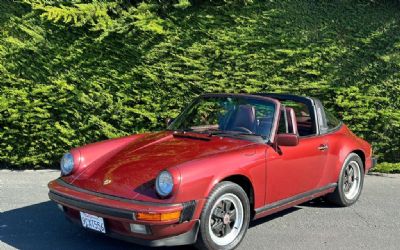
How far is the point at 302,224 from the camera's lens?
5176mm

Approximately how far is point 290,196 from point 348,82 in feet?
12.1

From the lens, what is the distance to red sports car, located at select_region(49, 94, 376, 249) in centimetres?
387

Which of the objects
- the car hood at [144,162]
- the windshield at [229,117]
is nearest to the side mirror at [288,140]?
the windshield at [229,117]

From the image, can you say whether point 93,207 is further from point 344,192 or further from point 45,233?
point 344,192

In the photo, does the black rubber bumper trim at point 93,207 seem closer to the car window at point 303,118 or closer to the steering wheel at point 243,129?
the steering wheel at point 243,129

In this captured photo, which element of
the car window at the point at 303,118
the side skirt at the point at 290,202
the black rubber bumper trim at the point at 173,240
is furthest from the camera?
the car window at the point at 303,118

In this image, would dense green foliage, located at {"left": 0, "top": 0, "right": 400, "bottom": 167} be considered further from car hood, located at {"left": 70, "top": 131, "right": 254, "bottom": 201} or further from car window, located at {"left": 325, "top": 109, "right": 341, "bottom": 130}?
car hood, located at {"left": 70, "top": 131, "right": 254, "bottom": 201}

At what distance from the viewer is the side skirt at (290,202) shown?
462cm

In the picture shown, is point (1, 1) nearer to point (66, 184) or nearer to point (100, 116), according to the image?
point (100, 116)

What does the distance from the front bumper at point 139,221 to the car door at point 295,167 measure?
1088 mm

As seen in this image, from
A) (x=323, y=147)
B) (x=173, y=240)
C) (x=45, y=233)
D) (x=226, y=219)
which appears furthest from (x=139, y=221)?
(x=323, y=147)

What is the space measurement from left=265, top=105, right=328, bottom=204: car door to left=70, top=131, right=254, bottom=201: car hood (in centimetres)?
36

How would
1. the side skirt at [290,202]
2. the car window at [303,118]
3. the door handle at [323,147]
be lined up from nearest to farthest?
the side skirt at [290,202] < the door handle at [323,147] < the car window at [303,118]

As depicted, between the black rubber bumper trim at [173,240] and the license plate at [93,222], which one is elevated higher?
the license plate at [93,222]
